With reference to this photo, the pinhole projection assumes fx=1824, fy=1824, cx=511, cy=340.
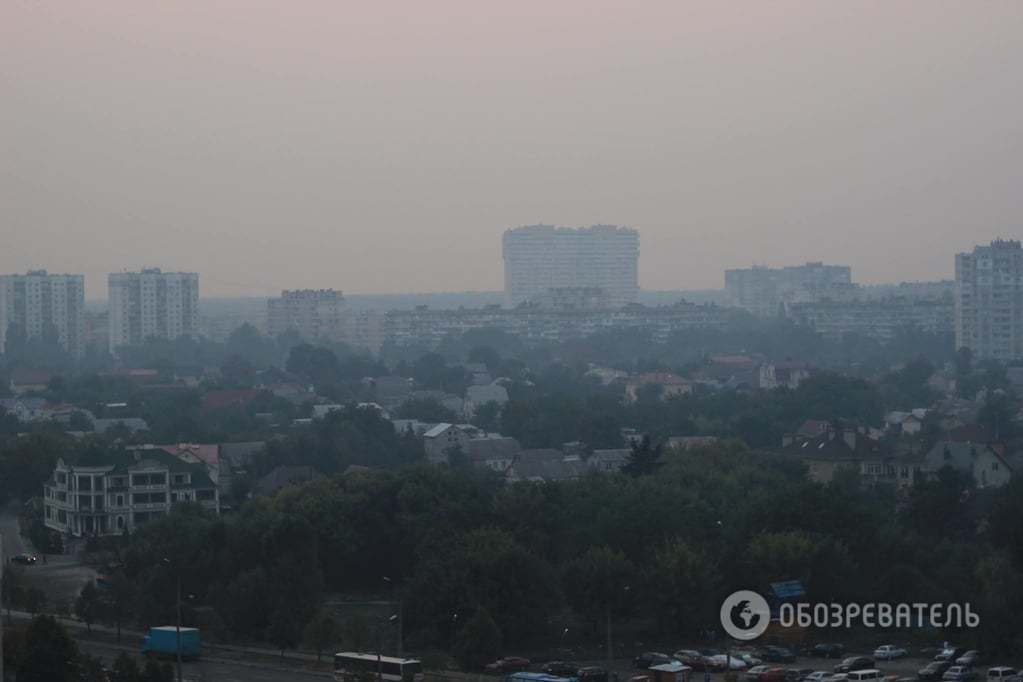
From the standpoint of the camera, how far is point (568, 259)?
290 feet

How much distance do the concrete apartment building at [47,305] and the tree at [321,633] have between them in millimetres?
47651

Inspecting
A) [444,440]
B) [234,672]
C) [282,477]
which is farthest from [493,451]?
[234,672]

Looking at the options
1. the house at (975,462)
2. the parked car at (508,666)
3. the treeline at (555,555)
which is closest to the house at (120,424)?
the treeline at (555,555)

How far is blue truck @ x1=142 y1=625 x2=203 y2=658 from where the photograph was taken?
36.5 ft

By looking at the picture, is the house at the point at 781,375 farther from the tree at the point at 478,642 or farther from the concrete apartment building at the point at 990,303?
the tree at the point at 478,642

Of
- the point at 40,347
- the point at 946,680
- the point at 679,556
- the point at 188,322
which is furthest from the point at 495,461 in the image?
the point at 188,322

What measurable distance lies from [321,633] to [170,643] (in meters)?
0.92

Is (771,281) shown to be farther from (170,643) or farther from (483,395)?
(170,643)

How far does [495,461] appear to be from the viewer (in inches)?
894

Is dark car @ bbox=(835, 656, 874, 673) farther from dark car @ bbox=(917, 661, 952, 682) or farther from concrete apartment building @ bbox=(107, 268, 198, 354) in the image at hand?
concrete apartment building @ bbox=(107, 268, 198, 354)

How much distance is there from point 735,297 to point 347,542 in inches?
2701

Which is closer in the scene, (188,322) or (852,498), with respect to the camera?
(852,498)

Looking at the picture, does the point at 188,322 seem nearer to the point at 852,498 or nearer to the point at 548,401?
the point at 548,401

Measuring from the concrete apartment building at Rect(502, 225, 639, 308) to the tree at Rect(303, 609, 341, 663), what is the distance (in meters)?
76.2
